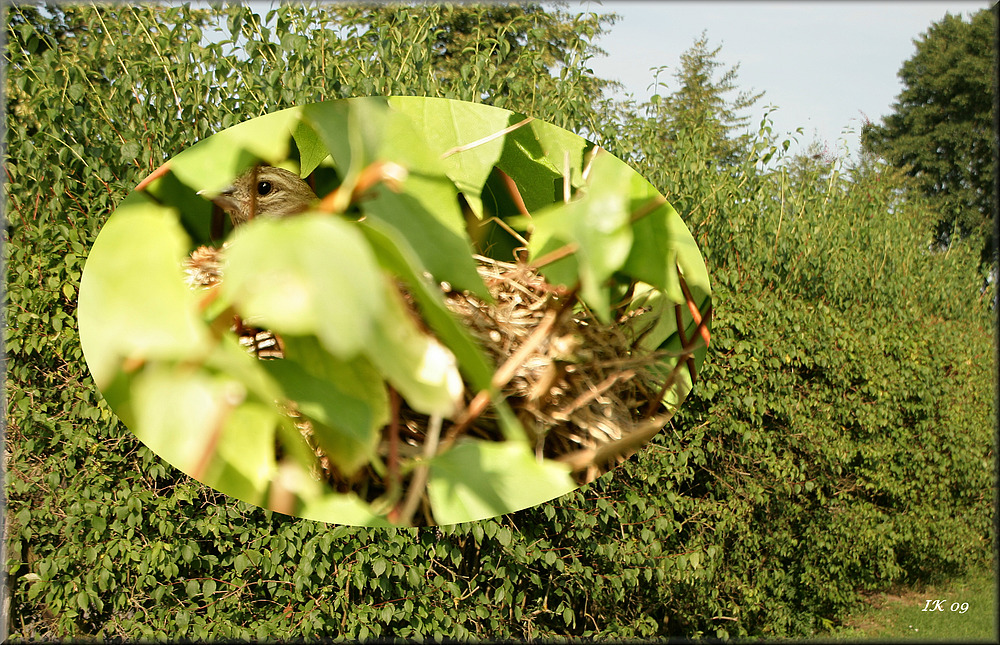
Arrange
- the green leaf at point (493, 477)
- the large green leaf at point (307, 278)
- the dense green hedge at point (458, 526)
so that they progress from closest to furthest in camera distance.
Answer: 1. the large green leaf at point (307, 278)
2. the green leaf at point (493, 477)
3. the dense green hedge at point (458, 526)

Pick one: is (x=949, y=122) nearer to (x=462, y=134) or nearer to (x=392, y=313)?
(x=462, y=134)

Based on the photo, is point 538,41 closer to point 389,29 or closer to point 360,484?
point 389,29

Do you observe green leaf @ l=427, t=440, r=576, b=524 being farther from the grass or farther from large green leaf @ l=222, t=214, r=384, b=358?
the grass

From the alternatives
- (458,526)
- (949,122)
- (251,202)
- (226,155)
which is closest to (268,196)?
(251,202)

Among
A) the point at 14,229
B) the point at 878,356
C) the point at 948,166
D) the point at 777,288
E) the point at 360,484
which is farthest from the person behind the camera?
the point at 948,166

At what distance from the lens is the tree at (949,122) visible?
3180 mm

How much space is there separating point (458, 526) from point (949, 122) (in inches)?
131

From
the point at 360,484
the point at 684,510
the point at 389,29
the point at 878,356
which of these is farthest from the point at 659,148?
the point at 360,484

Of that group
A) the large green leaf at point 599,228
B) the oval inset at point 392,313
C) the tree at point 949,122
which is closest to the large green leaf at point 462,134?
the oval inset at point 392,313

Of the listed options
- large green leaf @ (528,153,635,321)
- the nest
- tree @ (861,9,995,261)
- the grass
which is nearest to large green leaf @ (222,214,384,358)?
large green leaf @ (528,153,635,321)

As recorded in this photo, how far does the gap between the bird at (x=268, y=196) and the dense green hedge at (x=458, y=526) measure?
936mm

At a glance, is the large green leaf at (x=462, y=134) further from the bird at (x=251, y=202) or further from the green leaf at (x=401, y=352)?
the green leaf at (x=401, y=352)

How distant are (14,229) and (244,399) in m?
1.50

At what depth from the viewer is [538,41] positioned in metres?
1.76
